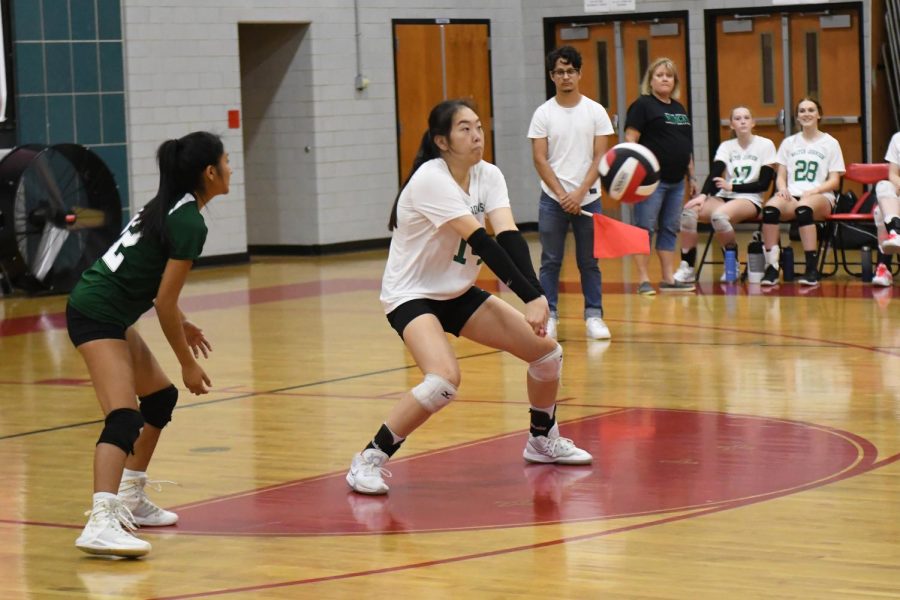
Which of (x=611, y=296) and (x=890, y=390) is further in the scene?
(x=611, y=296)

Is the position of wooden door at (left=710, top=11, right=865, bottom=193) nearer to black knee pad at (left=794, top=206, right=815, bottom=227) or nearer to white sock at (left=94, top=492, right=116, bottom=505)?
black knee pad at (left=794, top=206, right=815, bottom=227)

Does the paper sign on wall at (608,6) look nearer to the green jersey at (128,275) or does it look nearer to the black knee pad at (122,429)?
the green jersey at (128,275)

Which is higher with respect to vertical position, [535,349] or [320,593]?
[535,349]

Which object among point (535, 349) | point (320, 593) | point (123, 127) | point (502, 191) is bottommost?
point (320, 593)

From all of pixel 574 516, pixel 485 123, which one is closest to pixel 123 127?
pixel 485 123

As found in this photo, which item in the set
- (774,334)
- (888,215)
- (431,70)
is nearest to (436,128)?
(774,334)

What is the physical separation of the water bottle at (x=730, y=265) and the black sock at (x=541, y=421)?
6809mm

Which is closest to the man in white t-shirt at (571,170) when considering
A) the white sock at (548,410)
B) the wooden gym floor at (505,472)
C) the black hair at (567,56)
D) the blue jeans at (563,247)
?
the blue jeans at (563,247)

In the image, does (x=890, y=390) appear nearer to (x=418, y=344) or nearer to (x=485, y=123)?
(x=418, y=344)

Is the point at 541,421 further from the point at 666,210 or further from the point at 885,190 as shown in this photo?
the point at 885,190

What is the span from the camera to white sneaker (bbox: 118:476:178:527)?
539 centimetres

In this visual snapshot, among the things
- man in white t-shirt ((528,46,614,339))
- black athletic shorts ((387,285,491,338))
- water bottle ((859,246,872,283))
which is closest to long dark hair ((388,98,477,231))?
black athletic shorts ((387,285,491,338))

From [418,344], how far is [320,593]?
1432mm

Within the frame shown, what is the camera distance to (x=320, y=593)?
4504 mm
